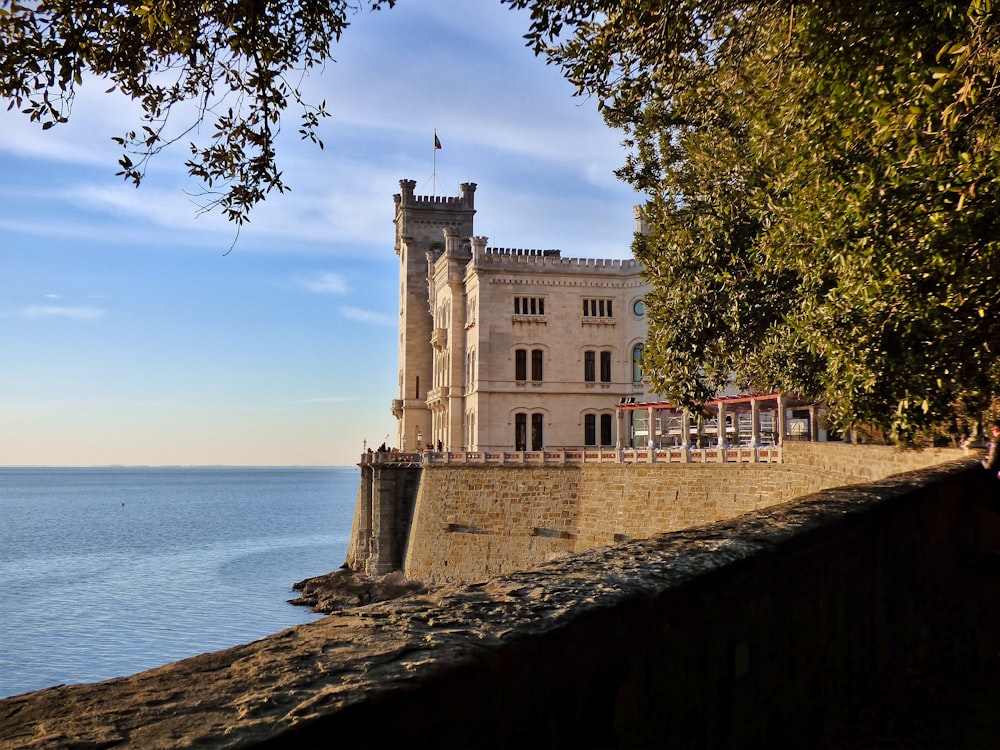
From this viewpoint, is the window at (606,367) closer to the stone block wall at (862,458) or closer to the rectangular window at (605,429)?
the rectangular window at (605,429)

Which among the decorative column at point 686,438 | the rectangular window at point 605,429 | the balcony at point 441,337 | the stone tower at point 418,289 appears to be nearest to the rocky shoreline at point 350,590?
the decorative column at point 686,438

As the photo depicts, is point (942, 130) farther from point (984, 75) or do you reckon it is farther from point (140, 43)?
point (140, 43)

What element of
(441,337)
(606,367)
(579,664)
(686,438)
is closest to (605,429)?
(606,367)

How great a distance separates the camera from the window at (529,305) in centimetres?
4500

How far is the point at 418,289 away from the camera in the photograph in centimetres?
5694

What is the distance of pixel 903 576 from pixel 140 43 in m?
7.22

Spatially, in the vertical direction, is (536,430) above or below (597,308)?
below

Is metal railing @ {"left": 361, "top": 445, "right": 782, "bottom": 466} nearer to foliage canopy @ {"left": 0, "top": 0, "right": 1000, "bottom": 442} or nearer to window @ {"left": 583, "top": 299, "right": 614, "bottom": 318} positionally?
window @ {"left": 583, "top": 299, "right": 614, "bottom": 318}

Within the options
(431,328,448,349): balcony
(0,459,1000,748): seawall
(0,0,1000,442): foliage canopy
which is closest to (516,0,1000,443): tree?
(0,0,1000,442): foliage canopy

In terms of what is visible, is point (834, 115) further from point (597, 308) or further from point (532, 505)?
point (597, 308)

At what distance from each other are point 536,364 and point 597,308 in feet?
13.9

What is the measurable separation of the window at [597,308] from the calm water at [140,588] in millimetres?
19851

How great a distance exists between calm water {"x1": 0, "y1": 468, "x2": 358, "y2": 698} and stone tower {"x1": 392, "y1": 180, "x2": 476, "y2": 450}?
36.8ft

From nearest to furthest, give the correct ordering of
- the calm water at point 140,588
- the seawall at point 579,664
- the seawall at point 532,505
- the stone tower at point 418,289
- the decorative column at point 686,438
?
the seawall at point 579,664 → the seawall at point 532,505 → the decorative column at point 686,438 → the calm water at point 140,588 → the stone tower at point 418,289
